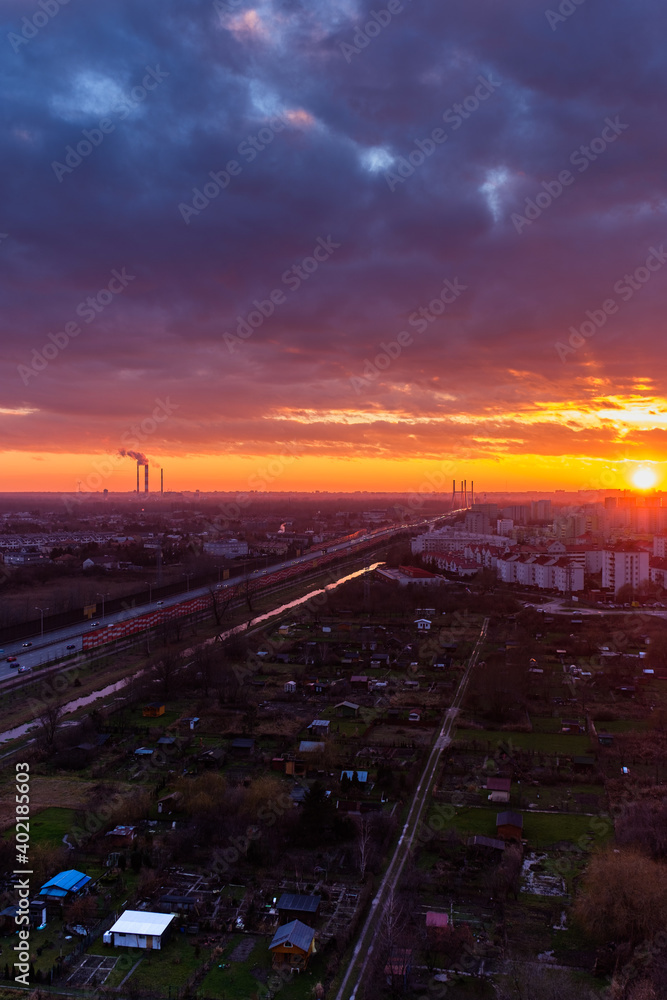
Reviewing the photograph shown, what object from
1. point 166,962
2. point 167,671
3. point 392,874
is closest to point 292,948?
A: point 166,962

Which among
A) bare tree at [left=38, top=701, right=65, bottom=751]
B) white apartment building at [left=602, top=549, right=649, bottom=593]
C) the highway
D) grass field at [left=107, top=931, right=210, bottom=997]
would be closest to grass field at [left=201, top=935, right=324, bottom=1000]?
grass field at [left=107, top=931, right=210, bottom=997]

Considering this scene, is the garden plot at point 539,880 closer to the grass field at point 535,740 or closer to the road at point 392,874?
the road at point 392,874

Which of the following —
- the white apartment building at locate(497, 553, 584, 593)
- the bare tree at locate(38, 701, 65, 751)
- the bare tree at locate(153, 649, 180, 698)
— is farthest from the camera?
the white apartment building at locate(497, 553, 584, 593)

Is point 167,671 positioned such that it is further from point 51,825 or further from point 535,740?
point 535,740

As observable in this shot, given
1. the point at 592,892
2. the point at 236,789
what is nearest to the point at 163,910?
the point at 236,789

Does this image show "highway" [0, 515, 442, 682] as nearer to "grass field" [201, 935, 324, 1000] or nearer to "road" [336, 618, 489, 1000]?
"road" [336, 618, 489, 1000]

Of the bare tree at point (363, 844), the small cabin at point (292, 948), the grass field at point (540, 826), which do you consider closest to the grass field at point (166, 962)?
the small cabin at point (292, 948)
